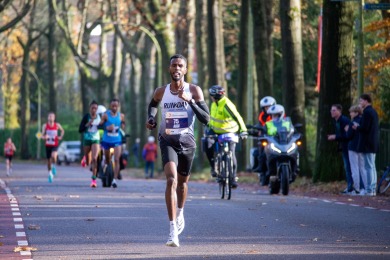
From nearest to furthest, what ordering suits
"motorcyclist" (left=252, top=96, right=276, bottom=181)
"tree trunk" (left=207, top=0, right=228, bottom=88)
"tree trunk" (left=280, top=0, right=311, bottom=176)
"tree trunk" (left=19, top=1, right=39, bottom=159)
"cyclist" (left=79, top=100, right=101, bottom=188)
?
"motorcyclist" (left=252, top=96, right=276, bottom=181), "cyclist" (left=79, top=100, right=101, bottom=188), "tree trunk" (left=280, top=0, right=311, bottom=176), "tree trunk" (left=207, top=0, right=228, bottom=88), "tree trunk" (left=19, top=1, right=39, bottom=159)

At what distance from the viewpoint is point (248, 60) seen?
40.7 metres

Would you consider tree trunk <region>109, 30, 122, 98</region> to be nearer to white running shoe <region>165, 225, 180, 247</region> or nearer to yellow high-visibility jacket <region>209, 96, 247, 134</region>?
yellow high-visibility jacket <region>209, 96, 247, 134</region>

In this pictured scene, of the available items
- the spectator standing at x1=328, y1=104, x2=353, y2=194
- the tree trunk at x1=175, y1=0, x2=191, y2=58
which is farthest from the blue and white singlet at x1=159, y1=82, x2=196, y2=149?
the tree trunk at x1=175, y1=0, x2=191, y2=58

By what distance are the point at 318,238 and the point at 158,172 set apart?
38455mm

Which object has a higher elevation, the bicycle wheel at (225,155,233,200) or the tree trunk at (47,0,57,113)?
the tree trunk at (47,0,57,113)

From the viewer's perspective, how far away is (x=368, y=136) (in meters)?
24.0

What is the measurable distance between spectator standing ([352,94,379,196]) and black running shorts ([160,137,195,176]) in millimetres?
10680

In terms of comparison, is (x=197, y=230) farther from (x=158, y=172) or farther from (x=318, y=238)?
(x=158, y=172)

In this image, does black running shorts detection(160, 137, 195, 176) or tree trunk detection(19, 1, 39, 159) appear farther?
tree trunk detection(19, 1, 39, 159)

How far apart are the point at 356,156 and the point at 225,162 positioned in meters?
4.00

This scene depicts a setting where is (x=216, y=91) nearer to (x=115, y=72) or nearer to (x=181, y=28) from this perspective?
(x=181, y=28)

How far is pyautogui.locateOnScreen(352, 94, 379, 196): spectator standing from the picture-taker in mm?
23891

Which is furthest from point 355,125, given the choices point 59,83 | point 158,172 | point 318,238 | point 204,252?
point 59,83

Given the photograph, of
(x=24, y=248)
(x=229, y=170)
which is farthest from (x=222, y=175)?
(x=24, y=248)
